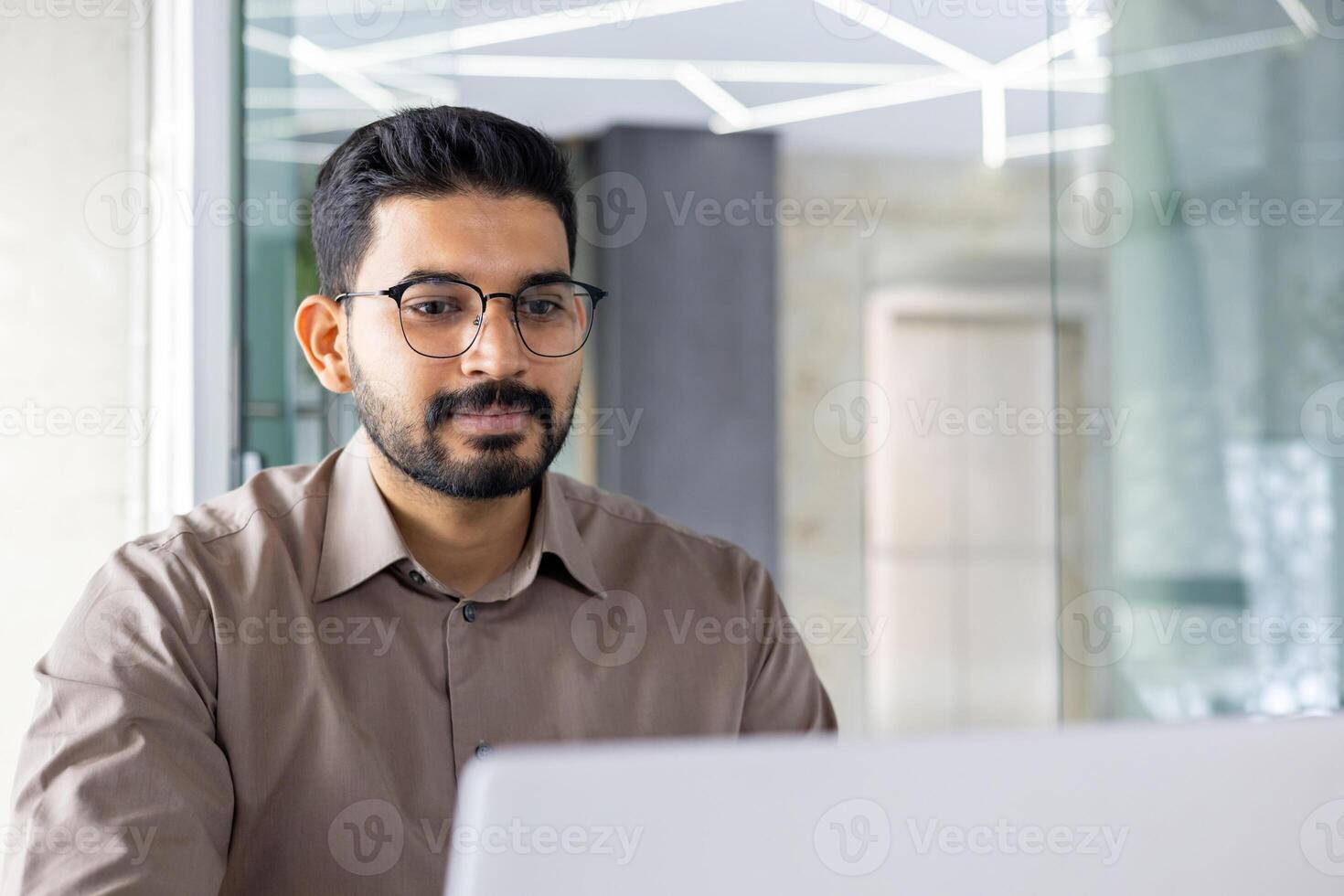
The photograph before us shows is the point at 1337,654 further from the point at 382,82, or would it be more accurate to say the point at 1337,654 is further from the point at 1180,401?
the point at 382,82

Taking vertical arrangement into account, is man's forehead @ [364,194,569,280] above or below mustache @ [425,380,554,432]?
above

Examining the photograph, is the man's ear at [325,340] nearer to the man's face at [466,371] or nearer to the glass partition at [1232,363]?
the man's face at [466,371]

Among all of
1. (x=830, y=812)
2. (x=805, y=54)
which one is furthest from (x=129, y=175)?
(x=805, y=54)

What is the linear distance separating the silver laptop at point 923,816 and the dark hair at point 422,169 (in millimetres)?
862

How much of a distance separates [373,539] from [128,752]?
11.9 inches

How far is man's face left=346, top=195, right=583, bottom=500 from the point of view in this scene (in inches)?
44.7

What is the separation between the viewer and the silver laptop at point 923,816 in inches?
16.1

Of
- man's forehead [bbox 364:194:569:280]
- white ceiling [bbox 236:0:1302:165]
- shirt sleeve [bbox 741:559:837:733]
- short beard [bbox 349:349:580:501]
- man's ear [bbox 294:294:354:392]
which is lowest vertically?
shirt sleeve [bbox 741:559:837:733]

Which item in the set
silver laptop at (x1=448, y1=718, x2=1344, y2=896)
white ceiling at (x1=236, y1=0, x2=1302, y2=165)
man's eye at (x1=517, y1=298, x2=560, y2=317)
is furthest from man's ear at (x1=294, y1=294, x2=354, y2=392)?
silver laptop at (x1=448, y1=718, x2=1344, y2=896)

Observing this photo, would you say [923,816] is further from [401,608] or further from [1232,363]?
[1232,363]

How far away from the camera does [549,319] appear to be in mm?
1168

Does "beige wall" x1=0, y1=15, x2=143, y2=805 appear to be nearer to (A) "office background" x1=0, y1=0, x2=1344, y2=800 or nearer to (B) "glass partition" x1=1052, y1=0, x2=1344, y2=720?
(A) "office background" x1=0, y1=0, x2=1344, y2=800

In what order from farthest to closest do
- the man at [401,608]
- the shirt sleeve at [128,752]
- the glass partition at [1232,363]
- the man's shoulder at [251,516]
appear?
1. the glass partition at [1232,363]
2. the man's shoulder at [251,516]
3. the man at [401,608]
4. the shirt sleeve at [128,752]

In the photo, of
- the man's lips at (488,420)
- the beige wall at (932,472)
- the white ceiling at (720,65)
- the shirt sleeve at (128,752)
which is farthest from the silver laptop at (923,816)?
the beige wall at (932,472)
